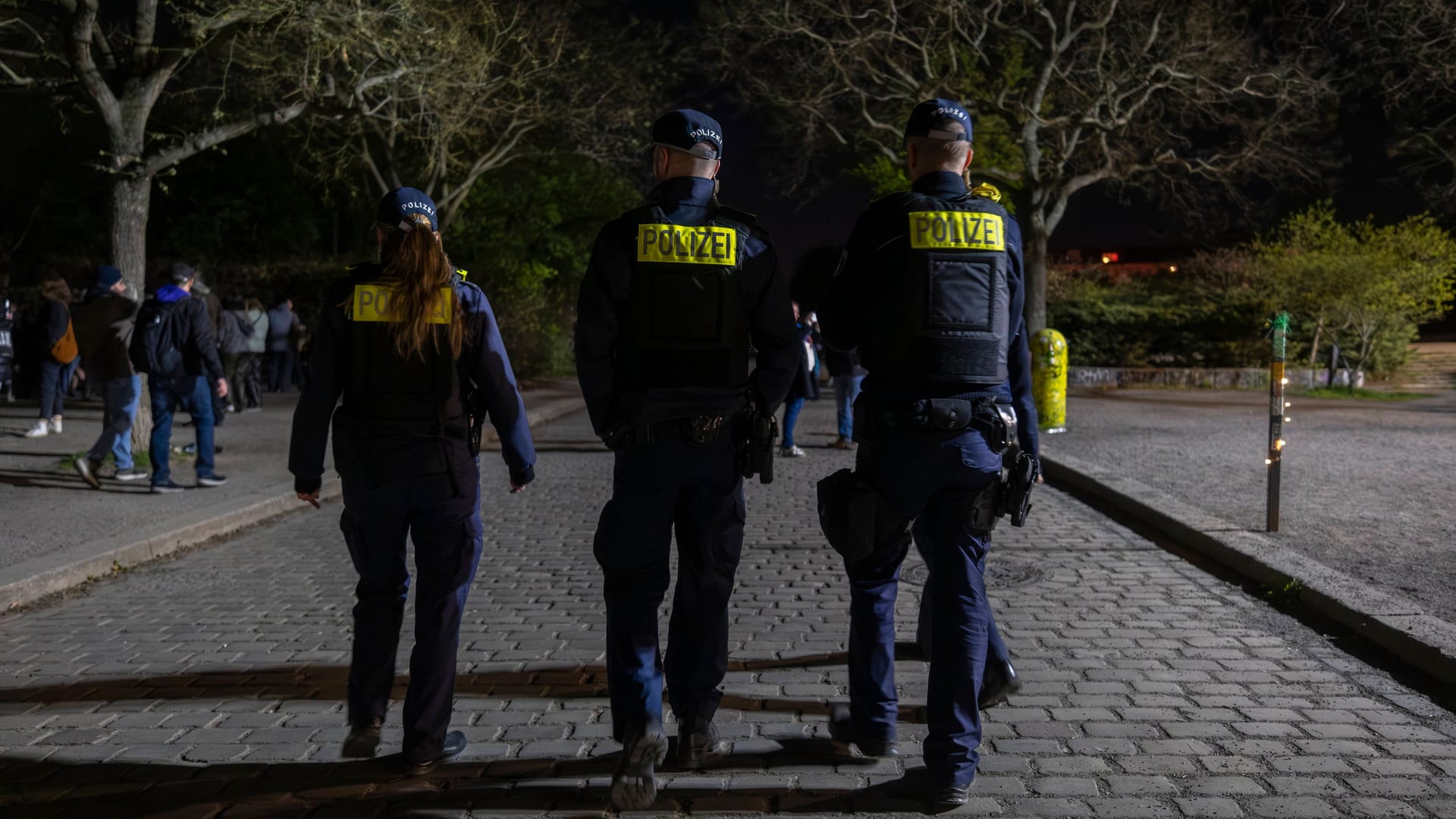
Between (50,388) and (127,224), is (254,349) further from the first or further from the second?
(127,224)

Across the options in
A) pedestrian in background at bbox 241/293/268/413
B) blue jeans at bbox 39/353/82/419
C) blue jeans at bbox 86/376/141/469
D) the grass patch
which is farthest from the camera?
the grass patch

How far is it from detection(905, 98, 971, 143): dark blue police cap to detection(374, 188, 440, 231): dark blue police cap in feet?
5.03

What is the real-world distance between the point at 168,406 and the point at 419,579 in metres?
6.54

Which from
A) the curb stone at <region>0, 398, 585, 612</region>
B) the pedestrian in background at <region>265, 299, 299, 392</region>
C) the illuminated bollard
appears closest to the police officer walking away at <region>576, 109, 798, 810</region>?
the curb stone at <region>0, 398, 585, 612</region>

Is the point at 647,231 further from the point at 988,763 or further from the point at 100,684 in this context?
the point at 100,684

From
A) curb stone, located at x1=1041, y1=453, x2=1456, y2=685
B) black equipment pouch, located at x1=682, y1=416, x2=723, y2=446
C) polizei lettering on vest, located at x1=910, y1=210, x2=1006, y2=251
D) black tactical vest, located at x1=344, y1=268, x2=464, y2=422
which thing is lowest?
curb stone, located at x1=1041, y1=453, x2=1456, y2=685

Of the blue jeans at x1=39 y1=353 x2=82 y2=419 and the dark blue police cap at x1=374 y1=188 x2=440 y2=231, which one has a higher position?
the dark blue police cap at x1=374 y1=188 x2=440 y2=231

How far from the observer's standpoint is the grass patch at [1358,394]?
2266 cm

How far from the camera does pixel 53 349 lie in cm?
1377

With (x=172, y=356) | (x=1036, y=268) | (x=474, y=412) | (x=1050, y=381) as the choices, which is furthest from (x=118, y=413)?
(x=1036, y=268)

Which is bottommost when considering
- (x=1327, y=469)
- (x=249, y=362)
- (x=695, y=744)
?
(x=695, y=744)

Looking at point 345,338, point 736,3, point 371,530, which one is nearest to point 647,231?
point 345,338

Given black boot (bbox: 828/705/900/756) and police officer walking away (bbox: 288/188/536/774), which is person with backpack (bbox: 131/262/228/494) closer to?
police officer walking away (bbox: 288/188/536/774)

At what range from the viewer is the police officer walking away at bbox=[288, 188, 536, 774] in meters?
3.99
